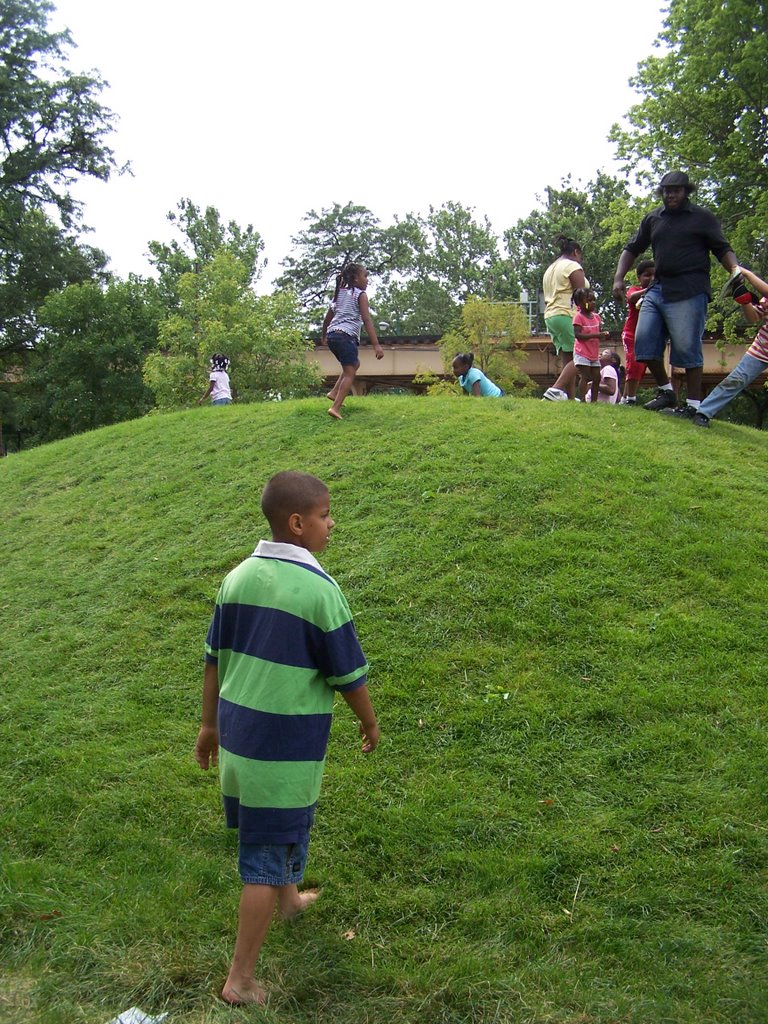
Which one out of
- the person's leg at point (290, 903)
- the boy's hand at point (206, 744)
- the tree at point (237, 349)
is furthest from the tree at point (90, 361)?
the person's leg at point (290, 903)

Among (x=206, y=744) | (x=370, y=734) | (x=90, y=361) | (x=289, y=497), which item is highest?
(x=289, y=497)

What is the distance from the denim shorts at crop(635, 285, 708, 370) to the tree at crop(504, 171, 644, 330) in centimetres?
2633

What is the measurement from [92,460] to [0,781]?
20.0 feet

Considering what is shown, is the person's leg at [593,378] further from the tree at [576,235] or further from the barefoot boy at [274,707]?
the tree at [576,235]

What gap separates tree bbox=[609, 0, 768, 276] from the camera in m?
19.8

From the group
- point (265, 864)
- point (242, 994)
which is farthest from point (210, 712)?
point (242, 994)

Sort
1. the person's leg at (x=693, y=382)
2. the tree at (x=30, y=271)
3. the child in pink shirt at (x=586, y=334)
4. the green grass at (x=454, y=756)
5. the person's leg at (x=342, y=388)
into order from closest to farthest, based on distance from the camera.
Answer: the green grass at (x=454, y=756)
the person's leg at (x=693, y=382)
the person's leg at (x=342, y=388)
the child in pink shirt at (x=586, y=334)
the tree at (x=30, y=271)

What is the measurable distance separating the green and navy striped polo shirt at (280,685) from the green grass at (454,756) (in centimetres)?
65

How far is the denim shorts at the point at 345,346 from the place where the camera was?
883 cm

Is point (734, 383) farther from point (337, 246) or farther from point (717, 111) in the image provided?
point (337, 246)

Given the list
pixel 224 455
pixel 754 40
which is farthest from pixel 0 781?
pixel 754 40

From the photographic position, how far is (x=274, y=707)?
2.78 m

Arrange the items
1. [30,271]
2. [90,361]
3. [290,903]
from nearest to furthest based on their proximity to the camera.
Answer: [290,903]
[90,361]
[30,271]

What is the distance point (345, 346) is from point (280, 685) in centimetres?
649
